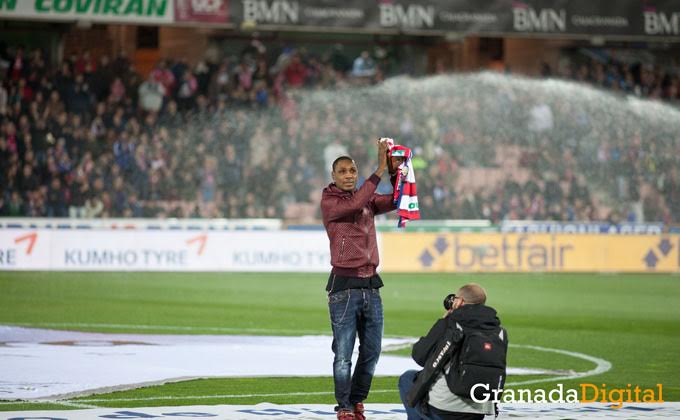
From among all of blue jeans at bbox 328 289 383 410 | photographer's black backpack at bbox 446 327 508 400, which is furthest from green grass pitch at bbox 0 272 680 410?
photographer's black backpack at bbox 446 327 508 400

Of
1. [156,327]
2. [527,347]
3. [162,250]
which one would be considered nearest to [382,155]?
[527,347]

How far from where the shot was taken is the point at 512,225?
3209 cm

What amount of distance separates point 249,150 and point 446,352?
27.9 m

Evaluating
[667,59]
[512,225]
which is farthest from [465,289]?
[667,59]

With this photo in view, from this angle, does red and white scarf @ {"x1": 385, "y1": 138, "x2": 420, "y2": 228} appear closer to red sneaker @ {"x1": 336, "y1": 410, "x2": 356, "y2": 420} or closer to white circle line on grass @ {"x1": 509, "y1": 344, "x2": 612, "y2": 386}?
red sneaker @ {"x1": 336, "y1": 410, "x2": 356, "y2": 420}

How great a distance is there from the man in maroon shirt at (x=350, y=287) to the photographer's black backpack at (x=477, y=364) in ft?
5.32

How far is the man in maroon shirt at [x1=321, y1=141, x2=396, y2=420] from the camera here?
9.38m

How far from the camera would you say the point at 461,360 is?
7.83 meters

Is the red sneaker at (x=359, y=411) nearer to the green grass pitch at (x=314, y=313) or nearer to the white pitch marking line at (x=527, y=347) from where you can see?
the green grass pitch at (x=314, y=313)

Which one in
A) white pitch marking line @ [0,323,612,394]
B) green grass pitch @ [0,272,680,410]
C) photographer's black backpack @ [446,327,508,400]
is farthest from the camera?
white pitch marking line @ [0,323,612,394]

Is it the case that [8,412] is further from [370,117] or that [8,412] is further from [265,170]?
[370,117]

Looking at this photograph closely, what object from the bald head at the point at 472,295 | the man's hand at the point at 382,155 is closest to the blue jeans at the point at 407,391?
the bald head at the point at 472,295

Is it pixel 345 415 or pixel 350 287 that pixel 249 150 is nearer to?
pixel 350 287

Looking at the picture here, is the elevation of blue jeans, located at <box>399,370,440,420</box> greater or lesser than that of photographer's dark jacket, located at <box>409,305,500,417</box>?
lesser
